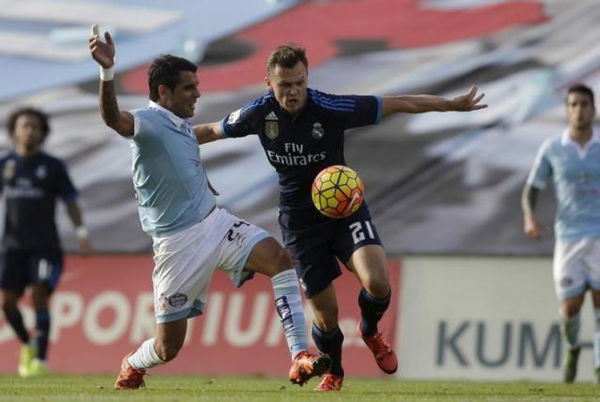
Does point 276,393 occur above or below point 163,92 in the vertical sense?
below

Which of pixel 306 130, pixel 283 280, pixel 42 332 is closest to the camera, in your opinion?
pixel 283 280

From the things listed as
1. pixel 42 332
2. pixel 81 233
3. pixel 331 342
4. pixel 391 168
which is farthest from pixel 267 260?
pixel 391 168

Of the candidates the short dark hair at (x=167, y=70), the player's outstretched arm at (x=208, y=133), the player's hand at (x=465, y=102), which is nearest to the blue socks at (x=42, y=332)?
the player's outstretched arm at (x=208, y=133)

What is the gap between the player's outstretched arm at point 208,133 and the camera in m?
10.3

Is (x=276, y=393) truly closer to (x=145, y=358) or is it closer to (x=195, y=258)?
(x=145, y=358)

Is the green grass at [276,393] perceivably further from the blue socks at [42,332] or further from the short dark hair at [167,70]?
the blue socks at [42,332]

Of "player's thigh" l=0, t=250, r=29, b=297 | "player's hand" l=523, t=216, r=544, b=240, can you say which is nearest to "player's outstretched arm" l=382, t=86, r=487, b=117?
"player's hand" l=523, t=216, r=544, b=240

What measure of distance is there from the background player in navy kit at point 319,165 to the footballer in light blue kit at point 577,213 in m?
2.80

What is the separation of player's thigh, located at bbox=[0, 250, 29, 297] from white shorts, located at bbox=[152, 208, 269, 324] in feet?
17.7

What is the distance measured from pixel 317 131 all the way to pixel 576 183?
11.3 feet

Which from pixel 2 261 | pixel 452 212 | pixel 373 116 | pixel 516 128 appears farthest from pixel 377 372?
pixel 373 116

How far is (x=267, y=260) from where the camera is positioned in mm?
9312

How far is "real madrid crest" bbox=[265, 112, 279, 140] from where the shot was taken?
9.95m

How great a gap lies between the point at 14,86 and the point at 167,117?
801 centimetres
